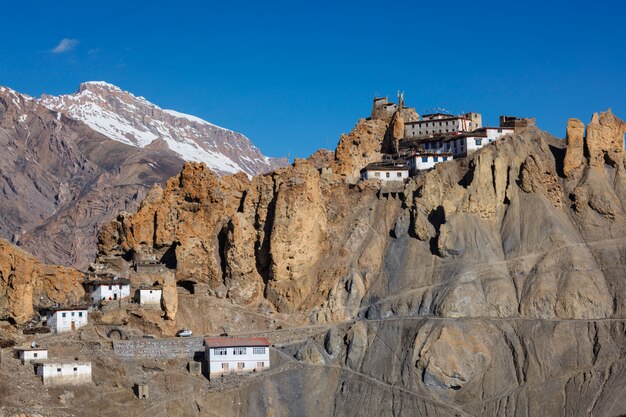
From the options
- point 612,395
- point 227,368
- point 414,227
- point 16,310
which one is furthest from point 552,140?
point 16,310

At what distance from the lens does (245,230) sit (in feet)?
456

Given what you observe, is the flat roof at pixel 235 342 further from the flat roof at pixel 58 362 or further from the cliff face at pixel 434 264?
the flat roof at pixel 58 362

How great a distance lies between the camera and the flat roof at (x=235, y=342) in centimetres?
12231

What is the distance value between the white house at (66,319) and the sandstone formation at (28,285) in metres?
3.44

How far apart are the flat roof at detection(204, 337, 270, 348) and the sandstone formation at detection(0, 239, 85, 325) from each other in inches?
645

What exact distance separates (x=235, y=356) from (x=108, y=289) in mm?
17042

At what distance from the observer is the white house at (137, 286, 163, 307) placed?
130 meters

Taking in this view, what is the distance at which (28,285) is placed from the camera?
422 ft

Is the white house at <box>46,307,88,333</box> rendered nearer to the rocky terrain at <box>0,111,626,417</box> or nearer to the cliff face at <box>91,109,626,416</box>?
the rocky terrain at <box>0,111,626,417</box>

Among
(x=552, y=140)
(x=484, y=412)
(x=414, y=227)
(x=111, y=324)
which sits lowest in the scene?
(x=484, y=412)

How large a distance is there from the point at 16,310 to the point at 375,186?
44.1 meters

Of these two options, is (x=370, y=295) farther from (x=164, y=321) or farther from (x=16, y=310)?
(x=16, y=310)

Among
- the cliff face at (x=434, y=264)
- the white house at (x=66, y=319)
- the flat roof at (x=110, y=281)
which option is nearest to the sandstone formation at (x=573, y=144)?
the cliff face at (x=434, y=264)

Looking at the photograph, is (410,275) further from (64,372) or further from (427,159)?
(64,372)
